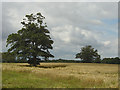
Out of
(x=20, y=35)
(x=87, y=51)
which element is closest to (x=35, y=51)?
(x=20, y=35)

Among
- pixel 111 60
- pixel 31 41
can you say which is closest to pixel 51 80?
pixel 31 41

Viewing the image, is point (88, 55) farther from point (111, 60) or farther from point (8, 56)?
point (8, 56)

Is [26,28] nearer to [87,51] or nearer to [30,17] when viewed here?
[30,17]

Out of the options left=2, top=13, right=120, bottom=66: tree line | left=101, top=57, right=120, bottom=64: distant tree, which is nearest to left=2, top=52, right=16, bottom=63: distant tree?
left=2, top=13, right=120, bottom=66: tree line

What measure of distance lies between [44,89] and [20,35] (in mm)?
41572

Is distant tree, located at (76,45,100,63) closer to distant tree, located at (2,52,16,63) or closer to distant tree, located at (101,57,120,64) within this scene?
distant tree, located at (101,57,120,64)

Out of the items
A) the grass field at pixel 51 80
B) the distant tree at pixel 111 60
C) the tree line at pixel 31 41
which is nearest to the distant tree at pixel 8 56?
the tree line at pixel 31 41

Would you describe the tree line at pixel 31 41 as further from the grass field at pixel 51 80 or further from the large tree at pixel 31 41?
the grass field at pixel 51 80

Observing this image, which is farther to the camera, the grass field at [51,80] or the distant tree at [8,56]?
the distant tree at [8,56]

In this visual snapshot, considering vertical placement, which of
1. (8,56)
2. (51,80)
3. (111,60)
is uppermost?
(8,56)

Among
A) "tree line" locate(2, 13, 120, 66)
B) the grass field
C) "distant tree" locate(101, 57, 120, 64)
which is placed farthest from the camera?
"distant tree" locate(101, 57, 120, 64)

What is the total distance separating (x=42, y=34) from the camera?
51094 mm

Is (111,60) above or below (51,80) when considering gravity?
below

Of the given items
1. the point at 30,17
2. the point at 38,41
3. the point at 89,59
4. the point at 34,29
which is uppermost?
the point at 30,17
